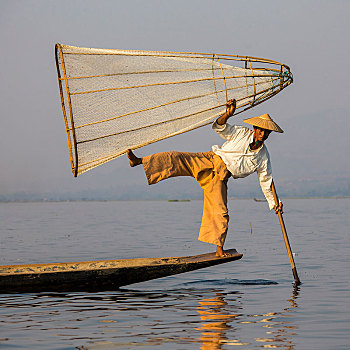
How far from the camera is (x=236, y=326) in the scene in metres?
7.59

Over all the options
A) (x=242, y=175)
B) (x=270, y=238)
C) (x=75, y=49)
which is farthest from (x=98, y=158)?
(x=270, y=238)

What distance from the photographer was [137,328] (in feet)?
24.7

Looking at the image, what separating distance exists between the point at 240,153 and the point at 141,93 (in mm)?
1541

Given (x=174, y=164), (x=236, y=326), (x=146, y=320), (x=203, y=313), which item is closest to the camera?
(x=236, y=326)

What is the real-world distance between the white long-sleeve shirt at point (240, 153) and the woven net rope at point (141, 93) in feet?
0.97

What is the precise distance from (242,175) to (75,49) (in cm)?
280

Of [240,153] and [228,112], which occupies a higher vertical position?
[228,112]

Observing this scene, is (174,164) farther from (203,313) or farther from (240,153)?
(203,313)

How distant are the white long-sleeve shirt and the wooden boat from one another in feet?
4.22

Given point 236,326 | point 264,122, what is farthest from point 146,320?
point 264,122

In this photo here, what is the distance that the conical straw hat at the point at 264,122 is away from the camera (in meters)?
8.77

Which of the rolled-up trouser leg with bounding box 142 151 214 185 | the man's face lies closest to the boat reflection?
the rolled-up trouser leg with bounding box 142 151 214 185

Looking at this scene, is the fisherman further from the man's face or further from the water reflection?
the water reflection

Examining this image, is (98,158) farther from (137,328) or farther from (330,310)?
(330,310)
